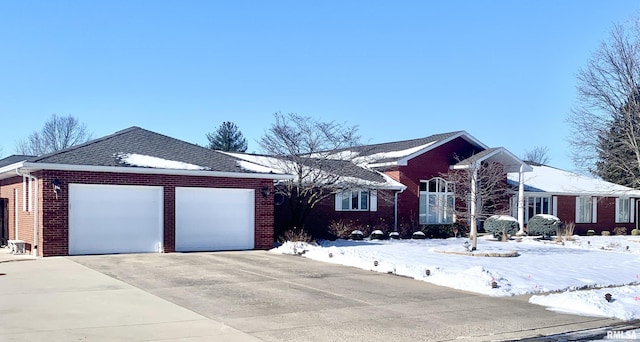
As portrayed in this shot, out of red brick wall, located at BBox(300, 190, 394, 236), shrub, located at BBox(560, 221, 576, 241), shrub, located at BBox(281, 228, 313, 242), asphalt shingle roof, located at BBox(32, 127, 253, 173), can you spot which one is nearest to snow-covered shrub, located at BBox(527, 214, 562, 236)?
shrub, located at BBox(560, 221, 576, 241)

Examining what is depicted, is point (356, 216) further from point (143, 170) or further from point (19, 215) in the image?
point (19, 215)

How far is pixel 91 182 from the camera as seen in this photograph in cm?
1797

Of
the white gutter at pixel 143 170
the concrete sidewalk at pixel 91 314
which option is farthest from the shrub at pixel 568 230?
the concrete sidewalk at pixel 91 314

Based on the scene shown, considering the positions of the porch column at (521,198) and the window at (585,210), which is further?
the window at (585,210)

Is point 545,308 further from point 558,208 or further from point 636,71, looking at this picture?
point 558,208

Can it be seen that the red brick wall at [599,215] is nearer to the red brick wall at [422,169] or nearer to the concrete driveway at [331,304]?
the red brick wall at [422,169]

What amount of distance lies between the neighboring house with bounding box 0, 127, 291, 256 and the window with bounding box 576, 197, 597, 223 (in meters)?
23.0

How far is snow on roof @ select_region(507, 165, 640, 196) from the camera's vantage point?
3494 cm

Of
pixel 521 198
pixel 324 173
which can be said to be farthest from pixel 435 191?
pixel 324 173

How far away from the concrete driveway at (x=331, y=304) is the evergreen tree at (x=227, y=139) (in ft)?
129

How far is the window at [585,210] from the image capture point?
36375 mm

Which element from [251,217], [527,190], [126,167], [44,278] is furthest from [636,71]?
[44,278]

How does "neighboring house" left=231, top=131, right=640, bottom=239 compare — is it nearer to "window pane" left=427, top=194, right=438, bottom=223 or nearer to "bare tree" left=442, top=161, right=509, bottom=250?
"window pane" left=427, top=194, right=438, bottom=223

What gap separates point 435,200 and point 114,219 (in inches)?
713
